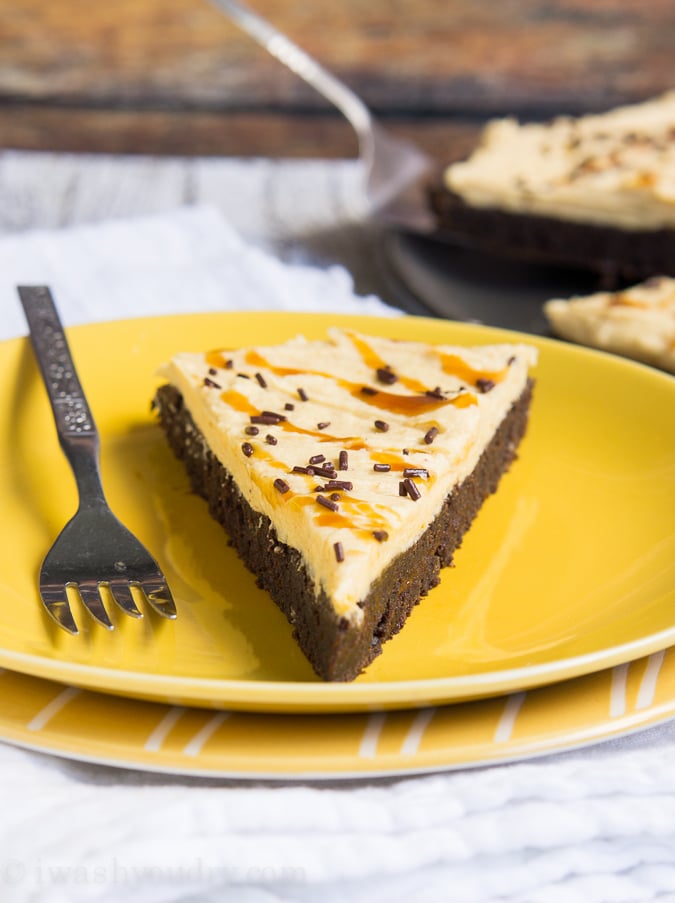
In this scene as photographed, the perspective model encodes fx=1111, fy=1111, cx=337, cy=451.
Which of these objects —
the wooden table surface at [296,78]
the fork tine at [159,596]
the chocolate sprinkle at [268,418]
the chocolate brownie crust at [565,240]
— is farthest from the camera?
the wooden table surface at [296,78]

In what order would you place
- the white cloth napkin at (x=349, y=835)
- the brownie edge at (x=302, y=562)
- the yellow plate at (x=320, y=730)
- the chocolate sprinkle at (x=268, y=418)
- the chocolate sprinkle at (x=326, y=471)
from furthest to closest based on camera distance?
the chocolate sprinkle at (x=268, y=418), the chocolate sprinkle at (x=326, y=471), the brownie edge at (x=302, y=562), the yellow plate at (x=320, y=730), the white cloth napkin at (x=349, y=835)

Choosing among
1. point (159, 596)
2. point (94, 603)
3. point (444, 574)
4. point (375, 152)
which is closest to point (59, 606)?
point (94, 603)

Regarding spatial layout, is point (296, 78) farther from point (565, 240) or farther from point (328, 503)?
point (328, 503)

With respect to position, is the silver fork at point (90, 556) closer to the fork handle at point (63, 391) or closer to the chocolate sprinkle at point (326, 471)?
the fork handle at point (63, 391)

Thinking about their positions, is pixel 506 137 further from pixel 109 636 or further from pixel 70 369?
pixel 109 636

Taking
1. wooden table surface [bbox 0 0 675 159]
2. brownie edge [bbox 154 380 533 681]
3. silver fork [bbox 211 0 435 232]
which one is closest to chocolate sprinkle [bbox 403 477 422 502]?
brownie edge [bbox 154 380 533 681]

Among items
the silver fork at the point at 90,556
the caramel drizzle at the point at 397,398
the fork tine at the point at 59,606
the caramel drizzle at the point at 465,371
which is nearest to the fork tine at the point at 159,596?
the silver fork at the point at 90,556
